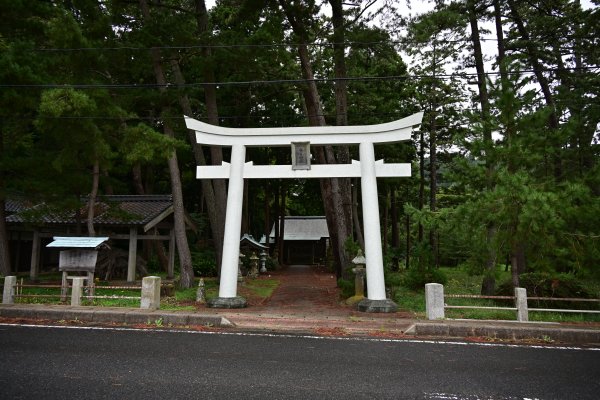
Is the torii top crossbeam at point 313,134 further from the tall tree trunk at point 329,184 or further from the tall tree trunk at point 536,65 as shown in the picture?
the tall tree trunk at point 536,65

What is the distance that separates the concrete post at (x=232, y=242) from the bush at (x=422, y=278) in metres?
7.14

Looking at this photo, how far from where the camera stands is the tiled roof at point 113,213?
49.7ft

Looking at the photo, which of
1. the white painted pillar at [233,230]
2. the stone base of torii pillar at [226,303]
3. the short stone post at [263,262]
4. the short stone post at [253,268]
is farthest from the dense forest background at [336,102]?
the short stone post at [263,262]

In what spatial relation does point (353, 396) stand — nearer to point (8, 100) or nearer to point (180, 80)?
point (8, 100)

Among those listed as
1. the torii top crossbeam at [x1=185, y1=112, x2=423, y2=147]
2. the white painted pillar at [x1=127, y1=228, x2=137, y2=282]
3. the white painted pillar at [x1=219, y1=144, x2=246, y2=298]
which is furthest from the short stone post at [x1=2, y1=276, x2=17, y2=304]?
the torii top crossbeam at [x1=185, y1=112, x2=423, y2=147]

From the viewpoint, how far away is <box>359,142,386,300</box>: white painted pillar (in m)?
10.5

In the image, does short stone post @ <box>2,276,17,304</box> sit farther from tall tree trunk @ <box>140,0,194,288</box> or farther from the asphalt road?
tall tree trunk @ <box>140,0,194,288</box>

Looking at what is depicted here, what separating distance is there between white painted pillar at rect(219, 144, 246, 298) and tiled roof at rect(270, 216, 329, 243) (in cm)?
2567

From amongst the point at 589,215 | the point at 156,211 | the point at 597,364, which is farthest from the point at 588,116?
the point at 156,211

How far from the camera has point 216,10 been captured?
22484mm

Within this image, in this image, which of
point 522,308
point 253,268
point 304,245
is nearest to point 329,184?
point 522,308

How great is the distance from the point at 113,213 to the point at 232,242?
676 centimetres

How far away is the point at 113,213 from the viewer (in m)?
15.2

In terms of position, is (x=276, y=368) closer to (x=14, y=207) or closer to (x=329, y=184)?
(x=329, y=184)
